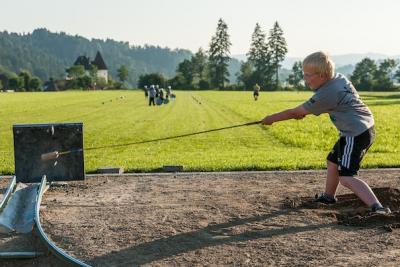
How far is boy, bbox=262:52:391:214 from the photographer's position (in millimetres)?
5562

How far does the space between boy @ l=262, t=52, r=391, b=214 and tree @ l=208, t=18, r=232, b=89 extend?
122 m

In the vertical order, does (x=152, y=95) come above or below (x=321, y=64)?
below

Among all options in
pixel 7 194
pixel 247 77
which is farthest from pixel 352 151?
pixel 247 77

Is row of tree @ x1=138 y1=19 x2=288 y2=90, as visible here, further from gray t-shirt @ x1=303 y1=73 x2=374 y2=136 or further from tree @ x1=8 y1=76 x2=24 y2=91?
gray t-shirt @ x1=303 y1=73 x2=374 y2=136

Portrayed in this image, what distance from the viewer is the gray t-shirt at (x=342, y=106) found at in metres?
5.54

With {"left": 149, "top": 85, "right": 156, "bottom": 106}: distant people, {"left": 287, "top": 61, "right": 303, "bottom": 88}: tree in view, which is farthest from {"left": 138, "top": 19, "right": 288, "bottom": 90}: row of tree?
{"left": 149, "top": 85, "right": 156, "bottom": 106}: distant people

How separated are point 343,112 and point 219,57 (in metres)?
128

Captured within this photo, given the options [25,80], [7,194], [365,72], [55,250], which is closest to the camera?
[55,250]

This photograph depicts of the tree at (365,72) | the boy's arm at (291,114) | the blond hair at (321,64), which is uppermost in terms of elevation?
the tree at (365,72)

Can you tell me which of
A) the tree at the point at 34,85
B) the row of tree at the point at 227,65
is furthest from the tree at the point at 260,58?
the tree at the point at 34,85

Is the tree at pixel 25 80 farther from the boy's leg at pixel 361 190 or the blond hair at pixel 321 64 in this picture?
the boy's leg at pixel 361 190

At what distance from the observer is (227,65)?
129 metres

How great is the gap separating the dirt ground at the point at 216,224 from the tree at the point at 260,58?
116 metres

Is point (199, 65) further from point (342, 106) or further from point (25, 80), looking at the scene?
point (342, 106)
